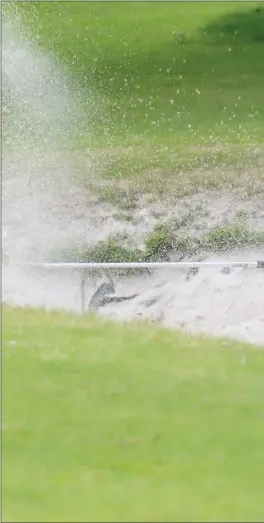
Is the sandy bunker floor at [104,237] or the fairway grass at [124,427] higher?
the fairway grass at [124,427]

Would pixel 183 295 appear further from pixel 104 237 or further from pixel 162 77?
pixel 162 77

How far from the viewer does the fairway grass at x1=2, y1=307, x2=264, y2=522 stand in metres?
3.02

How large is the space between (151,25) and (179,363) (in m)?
3.62

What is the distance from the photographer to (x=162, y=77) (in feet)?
23.1

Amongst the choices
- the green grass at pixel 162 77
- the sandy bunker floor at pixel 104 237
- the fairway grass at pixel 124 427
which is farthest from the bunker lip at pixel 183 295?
the fairway grass at pixel 124 427

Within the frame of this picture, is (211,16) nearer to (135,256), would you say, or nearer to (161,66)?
(161,66)

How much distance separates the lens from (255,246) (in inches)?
275

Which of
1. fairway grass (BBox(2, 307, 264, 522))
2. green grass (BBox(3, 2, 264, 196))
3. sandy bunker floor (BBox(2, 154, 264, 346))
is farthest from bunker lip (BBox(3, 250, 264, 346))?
fairway grass (BBox(2, 307, 264, 522))

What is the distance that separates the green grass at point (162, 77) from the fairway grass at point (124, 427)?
2.60 metres

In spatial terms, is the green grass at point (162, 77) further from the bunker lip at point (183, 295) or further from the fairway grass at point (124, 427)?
the fairway grass at point (124, 427)

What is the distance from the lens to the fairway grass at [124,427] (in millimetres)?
3023

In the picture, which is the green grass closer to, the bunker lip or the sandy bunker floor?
the sandy bunker floor

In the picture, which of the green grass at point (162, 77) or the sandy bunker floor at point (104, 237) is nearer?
the sandy bunker floor at point (104, 237)

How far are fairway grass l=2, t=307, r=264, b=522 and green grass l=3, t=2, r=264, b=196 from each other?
2.60 meters
